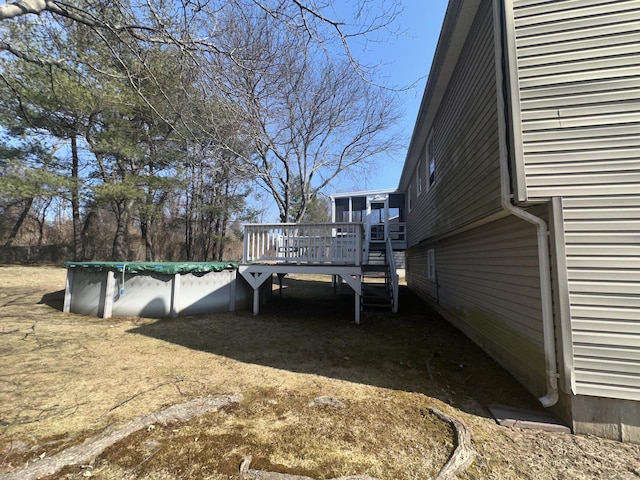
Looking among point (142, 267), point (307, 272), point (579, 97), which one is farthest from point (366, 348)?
point (142, 267)

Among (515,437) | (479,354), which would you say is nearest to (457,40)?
(479,354)

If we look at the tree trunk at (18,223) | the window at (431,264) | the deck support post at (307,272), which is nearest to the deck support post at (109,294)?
the deck support post at (307,272)

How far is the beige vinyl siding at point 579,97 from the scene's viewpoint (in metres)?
2.76

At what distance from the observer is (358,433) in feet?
8.47

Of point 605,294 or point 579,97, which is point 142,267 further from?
point 579,97

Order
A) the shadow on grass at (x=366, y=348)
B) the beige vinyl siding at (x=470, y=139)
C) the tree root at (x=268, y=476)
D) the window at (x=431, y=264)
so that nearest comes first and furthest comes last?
the tree root at (x=268, y=476) < the shadow on grass at (x=366, y=348) < the beige vinyl siding at (x=470, y=139) < the window at (x=431, y=264)

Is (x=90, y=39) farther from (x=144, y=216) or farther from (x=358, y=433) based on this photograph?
(x=144, y=216)

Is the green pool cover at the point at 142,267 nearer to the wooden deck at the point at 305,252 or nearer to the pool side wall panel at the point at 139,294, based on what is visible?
the pool side wall panel at the point at 139,294

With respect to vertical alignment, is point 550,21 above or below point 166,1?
below

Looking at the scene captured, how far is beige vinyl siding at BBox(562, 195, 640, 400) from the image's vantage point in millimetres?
2588

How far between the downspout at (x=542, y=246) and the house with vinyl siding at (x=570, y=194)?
0.01 m

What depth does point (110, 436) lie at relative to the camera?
2432mm

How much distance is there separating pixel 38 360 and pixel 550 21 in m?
7.57

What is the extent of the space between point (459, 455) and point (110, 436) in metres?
2.79
